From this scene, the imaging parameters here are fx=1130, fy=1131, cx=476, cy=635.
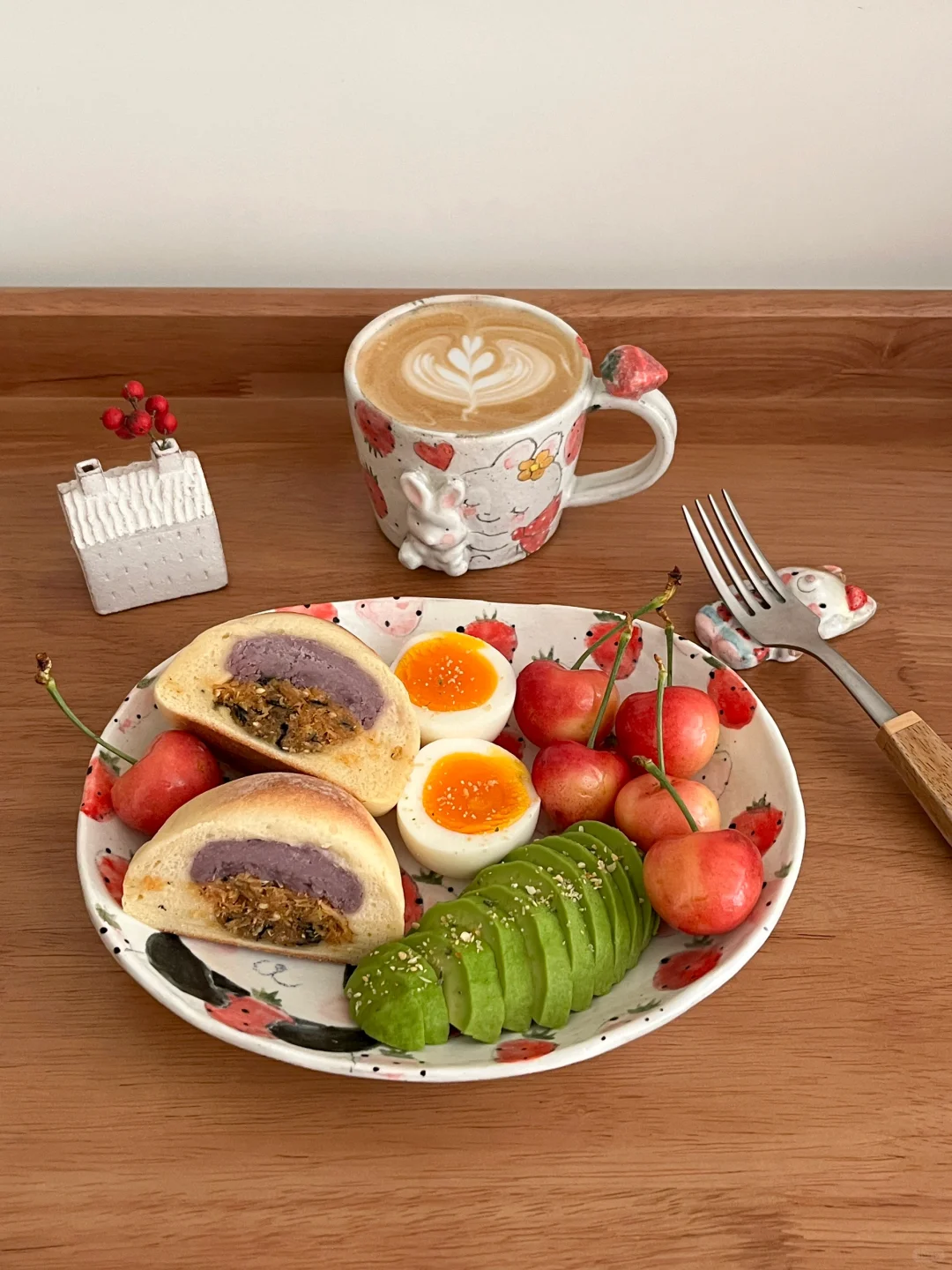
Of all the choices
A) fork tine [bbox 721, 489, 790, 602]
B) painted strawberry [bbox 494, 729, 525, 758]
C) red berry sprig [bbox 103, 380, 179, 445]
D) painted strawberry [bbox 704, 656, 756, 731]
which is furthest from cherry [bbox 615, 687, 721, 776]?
red berry sprig [bbox 103, 380, 179, 445]

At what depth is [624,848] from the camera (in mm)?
1028

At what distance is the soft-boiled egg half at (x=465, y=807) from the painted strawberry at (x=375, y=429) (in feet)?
1.10

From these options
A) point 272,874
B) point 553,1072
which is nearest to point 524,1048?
point 553,1072

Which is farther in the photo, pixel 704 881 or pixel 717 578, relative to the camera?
pixel 717 578

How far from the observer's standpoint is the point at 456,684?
3.82 feet

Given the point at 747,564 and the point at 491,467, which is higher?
the point at 491,467

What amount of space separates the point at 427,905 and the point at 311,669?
261 mm

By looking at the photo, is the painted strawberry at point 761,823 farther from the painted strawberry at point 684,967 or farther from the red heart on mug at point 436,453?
the red heart on mug at point 436,453

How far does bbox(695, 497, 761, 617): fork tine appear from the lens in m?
1.27

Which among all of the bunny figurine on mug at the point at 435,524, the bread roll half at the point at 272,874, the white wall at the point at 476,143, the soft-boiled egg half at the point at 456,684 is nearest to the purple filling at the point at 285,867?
the bread roll half at the point at 272,874

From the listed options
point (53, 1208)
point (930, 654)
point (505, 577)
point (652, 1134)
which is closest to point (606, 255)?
point (505, 577)

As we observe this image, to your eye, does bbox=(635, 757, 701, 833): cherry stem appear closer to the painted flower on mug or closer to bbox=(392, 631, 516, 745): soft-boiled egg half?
bbox=(392, 631, 516, 745): soft-boiled egg half

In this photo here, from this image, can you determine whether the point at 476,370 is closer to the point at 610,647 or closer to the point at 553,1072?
the point at 610,647

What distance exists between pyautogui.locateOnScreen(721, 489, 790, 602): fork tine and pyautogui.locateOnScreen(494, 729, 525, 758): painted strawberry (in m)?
0.34
